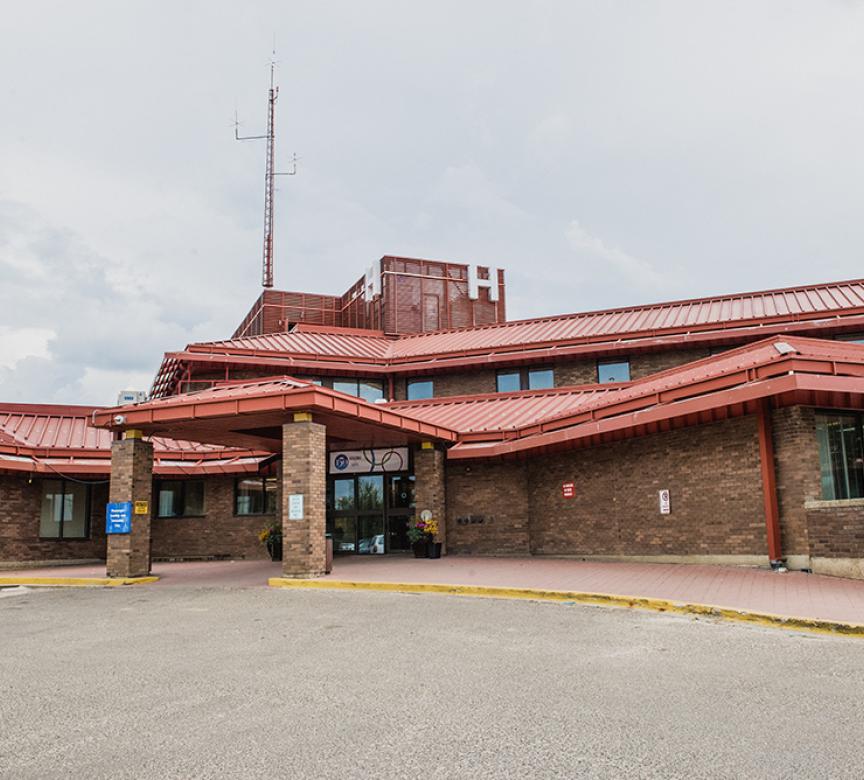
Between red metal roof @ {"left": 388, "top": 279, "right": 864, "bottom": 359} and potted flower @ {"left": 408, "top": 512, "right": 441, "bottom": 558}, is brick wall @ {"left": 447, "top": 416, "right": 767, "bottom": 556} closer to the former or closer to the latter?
potted flower @ {"left": 408, "top": 512, "right": 441, "bottom": 558}

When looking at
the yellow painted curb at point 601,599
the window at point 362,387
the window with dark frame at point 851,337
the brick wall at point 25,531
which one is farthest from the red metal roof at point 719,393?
the brick wall at point 25,531

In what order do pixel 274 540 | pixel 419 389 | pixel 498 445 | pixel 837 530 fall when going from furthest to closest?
pixel 419 389, pixel 274 540, pixel 498 445, pixel 837 530

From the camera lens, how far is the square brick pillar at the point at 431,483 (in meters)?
19.9

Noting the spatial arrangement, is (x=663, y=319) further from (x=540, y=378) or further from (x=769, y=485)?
(x=769, y=485)

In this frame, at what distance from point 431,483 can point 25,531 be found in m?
11.3

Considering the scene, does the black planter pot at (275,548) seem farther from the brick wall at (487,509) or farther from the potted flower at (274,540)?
the brick wall at (487,509)

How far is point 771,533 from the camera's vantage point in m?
14.2

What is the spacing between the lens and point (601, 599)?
11516 millimetres

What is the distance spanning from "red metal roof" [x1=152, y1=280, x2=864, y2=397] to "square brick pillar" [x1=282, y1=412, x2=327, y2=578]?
36.5 feet

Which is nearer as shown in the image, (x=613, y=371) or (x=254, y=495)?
(x=254, y=495)

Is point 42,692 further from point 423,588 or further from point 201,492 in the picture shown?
point 201,492

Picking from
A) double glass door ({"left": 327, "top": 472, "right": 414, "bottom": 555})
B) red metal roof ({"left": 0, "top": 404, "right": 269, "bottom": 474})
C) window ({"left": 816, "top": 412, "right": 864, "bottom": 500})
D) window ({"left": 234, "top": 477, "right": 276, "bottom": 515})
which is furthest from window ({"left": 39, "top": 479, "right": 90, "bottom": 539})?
window ({"left": 816, "top": 412, "right": 864, "bottom": 500})

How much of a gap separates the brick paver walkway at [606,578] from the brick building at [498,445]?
3.04 ft

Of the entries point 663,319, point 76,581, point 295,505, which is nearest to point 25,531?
point 76,581
